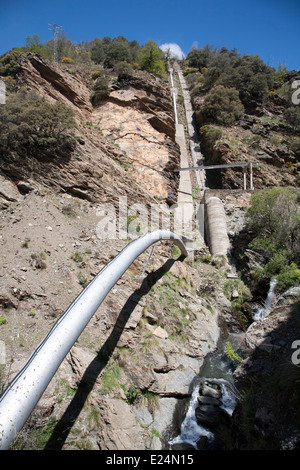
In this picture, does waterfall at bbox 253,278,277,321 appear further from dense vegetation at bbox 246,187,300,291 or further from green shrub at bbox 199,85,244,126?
green shrub at bbox 199,85,244,126

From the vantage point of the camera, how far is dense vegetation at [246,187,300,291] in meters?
14.5

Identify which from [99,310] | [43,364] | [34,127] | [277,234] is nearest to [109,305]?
[99,310]

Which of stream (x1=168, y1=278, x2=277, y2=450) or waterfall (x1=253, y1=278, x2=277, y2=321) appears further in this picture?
waterfall (x1=253, y1=278, x2=277, y2=321)

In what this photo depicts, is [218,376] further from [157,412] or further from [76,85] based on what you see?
[76,85]

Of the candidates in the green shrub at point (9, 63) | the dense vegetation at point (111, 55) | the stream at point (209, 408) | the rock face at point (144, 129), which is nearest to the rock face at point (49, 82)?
the rock face at point (144, 129)

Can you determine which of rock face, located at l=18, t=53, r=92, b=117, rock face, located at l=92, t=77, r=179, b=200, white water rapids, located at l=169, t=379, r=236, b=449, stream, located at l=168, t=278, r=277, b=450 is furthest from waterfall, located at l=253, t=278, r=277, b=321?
rock face, located at l=18, t=53, r=92, b=117

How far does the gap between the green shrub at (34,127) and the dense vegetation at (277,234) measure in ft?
43.7

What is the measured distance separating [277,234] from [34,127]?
1592 cm

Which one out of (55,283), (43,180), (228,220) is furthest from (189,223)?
(55,283)

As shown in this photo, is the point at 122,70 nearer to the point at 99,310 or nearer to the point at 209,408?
the point at 99,310

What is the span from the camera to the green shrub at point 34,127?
12.4 m

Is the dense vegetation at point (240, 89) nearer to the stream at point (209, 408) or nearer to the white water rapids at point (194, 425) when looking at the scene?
the stream at point (209, 408)

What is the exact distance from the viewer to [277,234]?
16375 millimetres

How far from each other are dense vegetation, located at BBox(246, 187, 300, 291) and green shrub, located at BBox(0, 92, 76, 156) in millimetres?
13334
